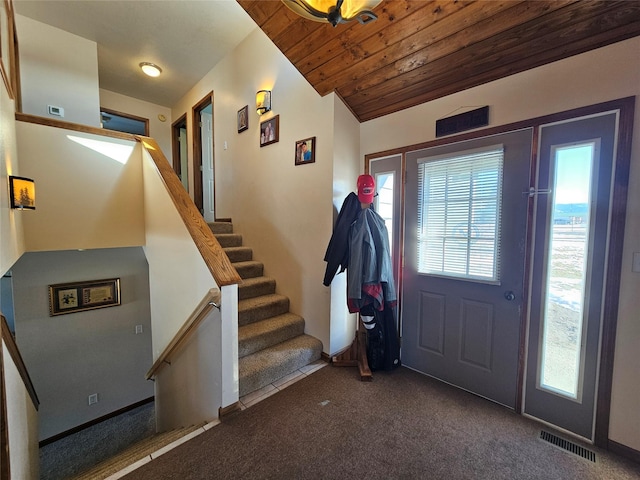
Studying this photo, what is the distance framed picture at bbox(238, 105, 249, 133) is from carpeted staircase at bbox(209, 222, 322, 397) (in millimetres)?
1601

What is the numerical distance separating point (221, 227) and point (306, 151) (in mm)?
1759

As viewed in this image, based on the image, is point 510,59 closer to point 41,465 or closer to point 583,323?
point 583,323

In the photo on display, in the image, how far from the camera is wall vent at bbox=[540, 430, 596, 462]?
5.05 ft

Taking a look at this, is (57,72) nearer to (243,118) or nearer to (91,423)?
(243,118)

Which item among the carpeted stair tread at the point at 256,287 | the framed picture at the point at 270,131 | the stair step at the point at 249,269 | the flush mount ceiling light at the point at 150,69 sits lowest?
the carpeted stair tread at the point at 256,287

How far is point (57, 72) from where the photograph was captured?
11.0ft

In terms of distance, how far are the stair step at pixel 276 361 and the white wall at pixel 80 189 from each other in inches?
74.5

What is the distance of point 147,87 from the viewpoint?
4.68m

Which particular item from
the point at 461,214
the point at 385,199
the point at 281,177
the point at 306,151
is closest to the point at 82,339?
the point at 281,177

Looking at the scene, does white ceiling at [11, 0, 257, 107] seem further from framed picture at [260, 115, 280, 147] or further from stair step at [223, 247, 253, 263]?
stair step at [223, 247, 253, 263]

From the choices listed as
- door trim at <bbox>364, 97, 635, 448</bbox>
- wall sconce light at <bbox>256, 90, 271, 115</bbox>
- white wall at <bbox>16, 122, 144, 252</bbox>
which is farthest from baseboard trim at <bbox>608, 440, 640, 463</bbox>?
white wall at <bbox>16, 122, 144, 252</bbox>

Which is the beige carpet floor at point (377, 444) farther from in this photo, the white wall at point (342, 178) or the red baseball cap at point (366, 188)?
the red baseball cap at point (366, 188)

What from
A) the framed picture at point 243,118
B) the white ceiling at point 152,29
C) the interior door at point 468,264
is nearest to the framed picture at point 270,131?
the framed picture at point 243,118

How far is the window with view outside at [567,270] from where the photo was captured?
161cm
